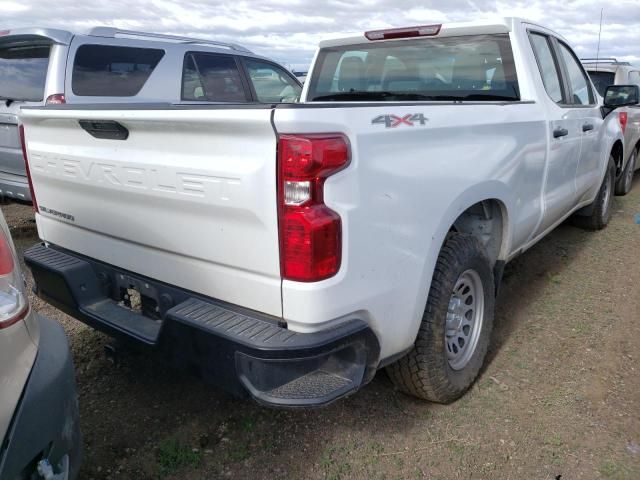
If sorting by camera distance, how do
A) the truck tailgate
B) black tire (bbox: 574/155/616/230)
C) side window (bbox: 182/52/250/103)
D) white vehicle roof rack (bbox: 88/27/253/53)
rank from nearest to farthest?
the truck tailgate, white vehicle roof rack (bbox: 88/27/253/53), black tire (bbox: 574/155/616/230), side window (bbox: 182/52/250/103)

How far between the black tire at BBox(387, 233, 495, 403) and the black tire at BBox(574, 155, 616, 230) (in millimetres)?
3370

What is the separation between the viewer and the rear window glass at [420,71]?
3592 mm

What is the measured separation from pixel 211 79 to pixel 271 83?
0.97m

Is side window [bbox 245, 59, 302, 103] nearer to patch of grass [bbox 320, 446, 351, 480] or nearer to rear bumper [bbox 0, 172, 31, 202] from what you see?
rear bumper [bbox 0, 172, 31, 202]

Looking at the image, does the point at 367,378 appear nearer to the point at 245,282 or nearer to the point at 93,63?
the point at 245,282

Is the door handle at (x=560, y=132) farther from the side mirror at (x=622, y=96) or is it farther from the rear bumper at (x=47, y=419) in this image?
the rear bumper at (x=47, y=419)

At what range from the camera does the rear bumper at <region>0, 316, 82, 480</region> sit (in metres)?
1.50

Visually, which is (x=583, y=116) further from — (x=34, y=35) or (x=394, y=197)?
(x=34, y=35)

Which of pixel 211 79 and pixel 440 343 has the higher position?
pixel 211 79

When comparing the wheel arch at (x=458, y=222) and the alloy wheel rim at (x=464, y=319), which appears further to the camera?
the alloy wheel rim at (x=464, y=319)

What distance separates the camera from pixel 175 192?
2.15m

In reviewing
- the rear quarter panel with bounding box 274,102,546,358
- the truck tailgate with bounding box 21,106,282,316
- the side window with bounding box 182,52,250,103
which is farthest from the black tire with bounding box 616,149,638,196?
the truck tailgate with bounding box 21,106,282,316

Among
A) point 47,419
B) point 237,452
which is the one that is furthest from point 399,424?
point 47,419

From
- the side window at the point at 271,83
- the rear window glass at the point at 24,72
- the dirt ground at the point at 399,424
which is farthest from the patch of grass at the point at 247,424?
the side window at the point at 271,83
